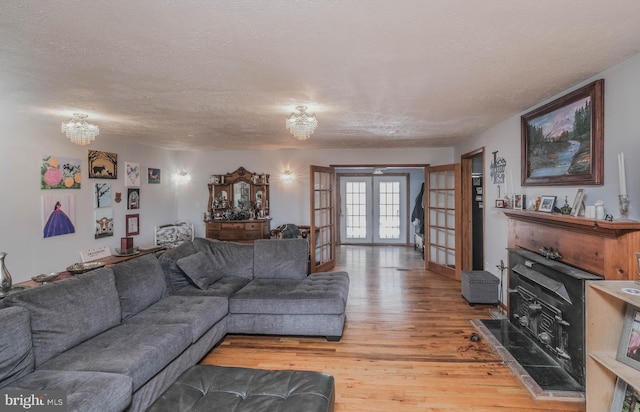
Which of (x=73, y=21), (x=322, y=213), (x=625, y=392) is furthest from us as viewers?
(x=322, y=213)

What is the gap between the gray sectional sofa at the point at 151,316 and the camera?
1855mm

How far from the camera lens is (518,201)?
3598mm

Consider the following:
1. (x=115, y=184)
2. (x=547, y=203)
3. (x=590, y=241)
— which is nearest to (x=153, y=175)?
(x=115, y=184)

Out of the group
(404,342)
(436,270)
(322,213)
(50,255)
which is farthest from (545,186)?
(50,255)

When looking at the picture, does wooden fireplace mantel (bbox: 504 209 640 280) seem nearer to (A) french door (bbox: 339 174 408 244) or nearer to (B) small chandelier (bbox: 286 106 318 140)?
(B) small chandelier (bbox: 286 106 318 140)

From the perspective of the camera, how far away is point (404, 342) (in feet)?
10.6

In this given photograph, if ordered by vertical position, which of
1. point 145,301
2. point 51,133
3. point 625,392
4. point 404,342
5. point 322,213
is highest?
point 51,133

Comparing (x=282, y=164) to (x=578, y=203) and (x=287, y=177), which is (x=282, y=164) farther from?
(x=578, y=203)

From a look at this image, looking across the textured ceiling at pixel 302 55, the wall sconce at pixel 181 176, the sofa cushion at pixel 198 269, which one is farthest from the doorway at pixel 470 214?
the wall sconce at pixel 181 176

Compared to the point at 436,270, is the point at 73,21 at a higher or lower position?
higher

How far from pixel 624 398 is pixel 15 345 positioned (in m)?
3.52

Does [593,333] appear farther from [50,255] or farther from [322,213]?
[50,255]

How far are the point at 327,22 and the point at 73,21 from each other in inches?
50.5

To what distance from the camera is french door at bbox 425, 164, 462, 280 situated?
5.55 meters
